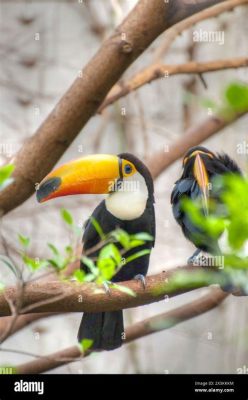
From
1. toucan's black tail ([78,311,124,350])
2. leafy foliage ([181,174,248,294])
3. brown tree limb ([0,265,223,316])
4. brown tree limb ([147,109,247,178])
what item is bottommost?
leafy foliage ([181,174,248,294])

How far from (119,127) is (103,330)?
1715 millimetres

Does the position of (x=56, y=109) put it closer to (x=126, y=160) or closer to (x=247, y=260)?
(x=126, y=160)

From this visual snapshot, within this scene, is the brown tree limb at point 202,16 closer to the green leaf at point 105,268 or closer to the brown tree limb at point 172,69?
the brown tree limb at point 172,69

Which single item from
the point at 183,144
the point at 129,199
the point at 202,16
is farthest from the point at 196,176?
the point at 202,16

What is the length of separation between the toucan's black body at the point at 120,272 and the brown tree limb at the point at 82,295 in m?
0.50

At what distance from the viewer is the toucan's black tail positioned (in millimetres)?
2539

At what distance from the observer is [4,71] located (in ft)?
13.4

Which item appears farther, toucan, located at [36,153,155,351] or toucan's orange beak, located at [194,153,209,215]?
toucan, located at [36,153,155,351]

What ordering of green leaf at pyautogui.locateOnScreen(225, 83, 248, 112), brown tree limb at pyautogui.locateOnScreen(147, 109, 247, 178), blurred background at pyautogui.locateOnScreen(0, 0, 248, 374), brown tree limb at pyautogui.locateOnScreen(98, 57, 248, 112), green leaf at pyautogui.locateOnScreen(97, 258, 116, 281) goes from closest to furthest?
green leaf at pyautogui.locateOnScreen(225, 83, 248, 112) → green leaf at pyautogui.locateOnScreen(97, 258, 116, 281) → brown tree limb at pyautogui.locateOnScreen(98, 57, 248, 112) → brown tree limb at pyautogui.locateOnScreen(147, 109, 247, 178) → blurred background at pyautogui.locateOnScreen(0, 0, 248, 374)

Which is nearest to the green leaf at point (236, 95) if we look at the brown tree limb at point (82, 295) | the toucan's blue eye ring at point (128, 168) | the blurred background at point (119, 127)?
the brown tree limb at point (82, 295)

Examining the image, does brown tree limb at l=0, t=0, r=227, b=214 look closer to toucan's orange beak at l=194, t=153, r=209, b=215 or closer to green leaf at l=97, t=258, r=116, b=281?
toucan's orange beak at l=194, t=153, r=209, b=215

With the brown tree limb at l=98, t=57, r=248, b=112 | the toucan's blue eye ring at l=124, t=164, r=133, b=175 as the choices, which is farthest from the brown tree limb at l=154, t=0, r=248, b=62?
the toucan's blue eye ring at l=124, t=164, r=133, b=175

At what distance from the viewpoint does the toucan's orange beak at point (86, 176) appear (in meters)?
2.63

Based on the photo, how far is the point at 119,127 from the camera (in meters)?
4.05
